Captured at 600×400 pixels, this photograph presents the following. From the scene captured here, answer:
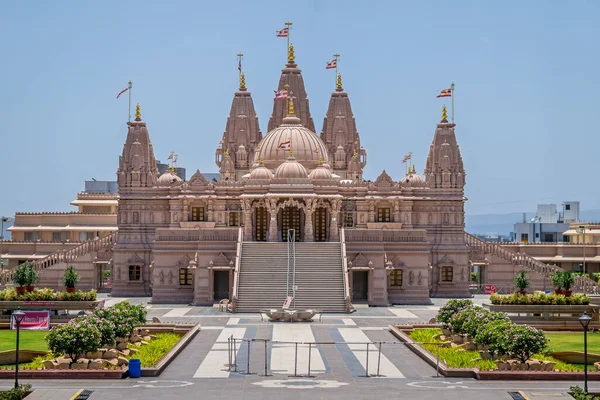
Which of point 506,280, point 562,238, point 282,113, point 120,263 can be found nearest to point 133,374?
point 120,263

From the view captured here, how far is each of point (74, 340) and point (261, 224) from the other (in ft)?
138

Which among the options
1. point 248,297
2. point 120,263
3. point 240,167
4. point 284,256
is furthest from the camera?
point 240,167

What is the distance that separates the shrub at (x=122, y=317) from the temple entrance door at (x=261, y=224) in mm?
32394

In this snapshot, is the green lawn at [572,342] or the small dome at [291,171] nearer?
the green lawn at [572,342]

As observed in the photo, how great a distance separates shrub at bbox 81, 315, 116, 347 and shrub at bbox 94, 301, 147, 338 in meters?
2.29

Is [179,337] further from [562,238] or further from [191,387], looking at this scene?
[562,238]

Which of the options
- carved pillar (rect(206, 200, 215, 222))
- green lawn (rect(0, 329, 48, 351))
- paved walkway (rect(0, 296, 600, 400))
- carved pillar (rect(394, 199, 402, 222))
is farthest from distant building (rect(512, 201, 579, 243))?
green lawn (rect(0, 329, 48, 351))

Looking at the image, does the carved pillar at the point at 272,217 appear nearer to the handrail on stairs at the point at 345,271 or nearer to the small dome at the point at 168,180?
the handrail on stairs at the point at 345,271

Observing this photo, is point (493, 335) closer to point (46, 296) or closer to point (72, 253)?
point (46, 296)

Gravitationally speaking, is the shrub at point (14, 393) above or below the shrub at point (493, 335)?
below

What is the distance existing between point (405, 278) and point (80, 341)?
131 ft

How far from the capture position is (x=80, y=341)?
41281 millimetres

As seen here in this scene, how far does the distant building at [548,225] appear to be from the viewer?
137875mm

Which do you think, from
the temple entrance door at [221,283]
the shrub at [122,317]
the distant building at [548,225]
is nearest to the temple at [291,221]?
the temple entrance door at [221,283]
